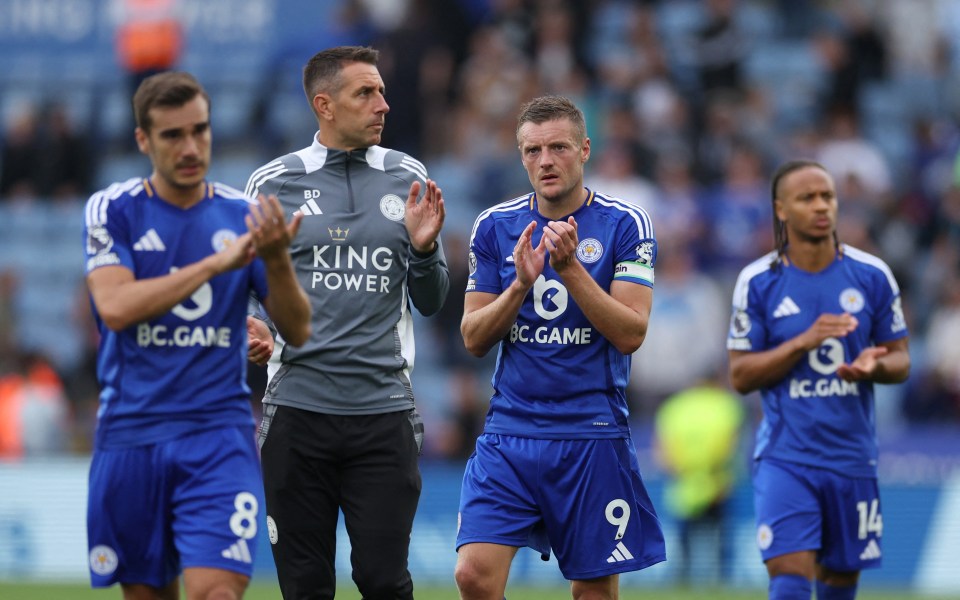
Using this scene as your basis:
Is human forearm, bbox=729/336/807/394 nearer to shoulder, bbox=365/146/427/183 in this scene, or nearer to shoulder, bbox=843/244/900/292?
shoulder, bbox=843/244/900/292

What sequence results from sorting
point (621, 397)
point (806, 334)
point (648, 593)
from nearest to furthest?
point (621, 397) → point (806, 334) → point (648, 593)

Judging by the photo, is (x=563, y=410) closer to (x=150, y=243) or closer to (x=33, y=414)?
(x=150, y=243)

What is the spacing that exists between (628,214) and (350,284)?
4.48ft

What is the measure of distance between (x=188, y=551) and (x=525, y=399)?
1837mm

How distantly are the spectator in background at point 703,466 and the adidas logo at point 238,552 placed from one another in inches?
346

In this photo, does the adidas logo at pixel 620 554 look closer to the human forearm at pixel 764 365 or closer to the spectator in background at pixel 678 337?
the human forearm at pixel 764 365

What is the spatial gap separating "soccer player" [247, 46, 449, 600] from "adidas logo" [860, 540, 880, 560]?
8.24 feet

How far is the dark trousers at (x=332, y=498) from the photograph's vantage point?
289 inches

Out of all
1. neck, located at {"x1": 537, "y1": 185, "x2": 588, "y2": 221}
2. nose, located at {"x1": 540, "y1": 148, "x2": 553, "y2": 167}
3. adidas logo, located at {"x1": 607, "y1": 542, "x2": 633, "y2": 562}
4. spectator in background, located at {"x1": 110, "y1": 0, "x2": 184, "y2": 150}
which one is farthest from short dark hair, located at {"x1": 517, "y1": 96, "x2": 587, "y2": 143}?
spectator in background, located at {"x1": 110, "y1": 0, "x2": 184, "y2": 150}

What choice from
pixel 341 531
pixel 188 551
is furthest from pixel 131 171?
pixel 188 551

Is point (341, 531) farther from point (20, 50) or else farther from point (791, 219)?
point (20, 50)

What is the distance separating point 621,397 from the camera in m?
7.52

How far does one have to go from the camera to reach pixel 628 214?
7543 mm

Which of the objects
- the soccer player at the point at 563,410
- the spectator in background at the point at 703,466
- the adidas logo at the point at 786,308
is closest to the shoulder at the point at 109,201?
the soccer player at the point at 563,410
